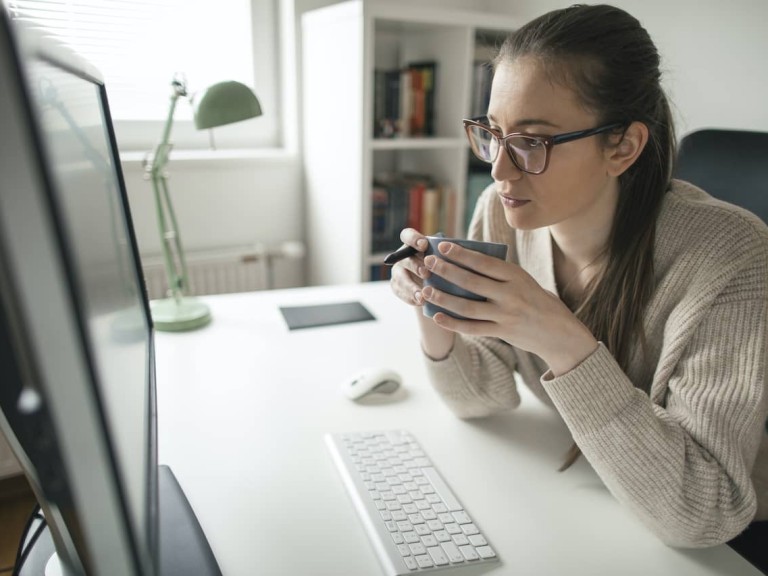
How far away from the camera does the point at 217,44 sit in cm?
223

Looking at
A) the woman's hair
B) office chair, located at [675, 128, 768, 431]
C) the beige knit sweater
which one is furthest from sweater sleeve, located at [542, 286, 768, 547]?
office chair, located at [675, 128, 768, 431]

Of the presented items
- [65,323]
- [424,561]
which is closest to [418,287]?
[424,561]

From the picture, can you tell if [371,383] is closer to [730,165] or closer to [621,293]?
[621,293]

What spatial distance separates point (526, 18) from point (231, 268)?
1492 mm

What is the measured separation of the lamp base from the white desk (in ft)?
Result: 0.08

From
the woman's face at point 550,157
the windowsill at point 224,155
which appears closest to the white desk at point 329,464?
the woman's face at point 550,157

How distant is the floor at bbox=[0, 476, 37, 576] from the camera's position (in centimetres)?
166

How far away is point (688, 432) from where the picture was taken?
2.39 feet

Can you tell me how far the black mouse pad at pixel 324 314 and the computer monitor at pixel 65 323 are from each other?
805 mm

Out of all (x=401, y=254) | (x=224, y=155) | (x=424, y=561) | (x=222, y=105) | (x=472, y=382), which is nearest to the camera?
(x=424, y=561)

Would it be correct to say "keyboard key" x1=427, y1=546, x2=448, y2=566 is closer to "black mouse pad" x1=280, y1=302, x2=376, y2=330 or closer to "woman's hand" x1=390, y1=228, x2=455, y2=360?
"woman's hand" x1=390, y1=228, x2=455, y2=360

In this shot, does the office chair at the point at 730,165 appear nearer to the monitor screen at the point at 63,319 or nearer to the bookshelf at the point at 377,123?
the bookshelf at the point at 377,123

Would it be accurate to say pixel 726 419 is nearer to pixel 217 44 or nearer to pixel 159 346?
pixel 159 346

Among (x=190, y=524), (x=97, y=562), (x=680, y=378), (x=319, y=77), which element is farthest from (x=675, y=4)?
(x=97, y=562)
